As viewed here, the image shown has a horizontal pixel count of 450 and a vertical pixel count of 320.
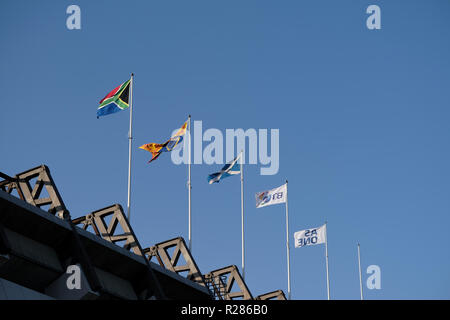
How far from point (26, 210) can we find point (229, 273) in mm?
23667

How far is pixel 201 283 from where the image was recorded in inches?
2183

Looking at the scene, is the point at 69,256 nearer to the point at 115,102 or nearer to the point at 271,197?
the point at 115,102

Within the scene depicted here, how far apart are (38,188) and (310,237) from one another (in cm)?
2698

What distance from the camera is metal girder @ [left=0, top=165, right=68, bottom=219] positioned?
44.3m

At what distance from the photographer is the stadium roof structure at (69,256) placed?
40.2 metres

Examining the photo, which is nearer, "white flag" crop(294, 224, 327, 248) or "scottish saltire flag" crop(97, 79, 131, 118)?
"scottish saltire flag" crop(97, 79, 131, 118)

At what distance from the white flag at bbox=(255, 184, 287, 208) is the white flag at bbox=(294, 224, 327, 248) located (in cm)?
464

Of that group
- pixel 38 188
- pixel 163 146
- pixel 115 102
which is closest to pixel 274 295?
pixel 163 146

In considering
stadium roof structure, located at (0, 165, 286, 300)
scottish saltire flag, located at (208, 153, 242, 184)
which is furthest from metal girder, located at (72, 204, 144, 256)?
scottish saltire flag, located at (208, 153, 242, 184)

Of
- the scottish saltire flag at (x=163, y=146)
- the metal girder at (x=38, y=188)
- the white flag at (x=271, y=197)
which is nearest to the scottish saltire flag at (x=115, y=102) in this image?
the scottish saltire flag at (x=163, y=146)

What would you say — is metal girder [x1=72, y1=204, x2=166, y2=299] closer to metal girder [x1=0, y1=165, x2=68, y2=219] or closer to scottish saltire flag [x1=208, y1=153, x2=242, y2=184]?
metal girder [x1=0, y1=165, x2=68, y2=219]
